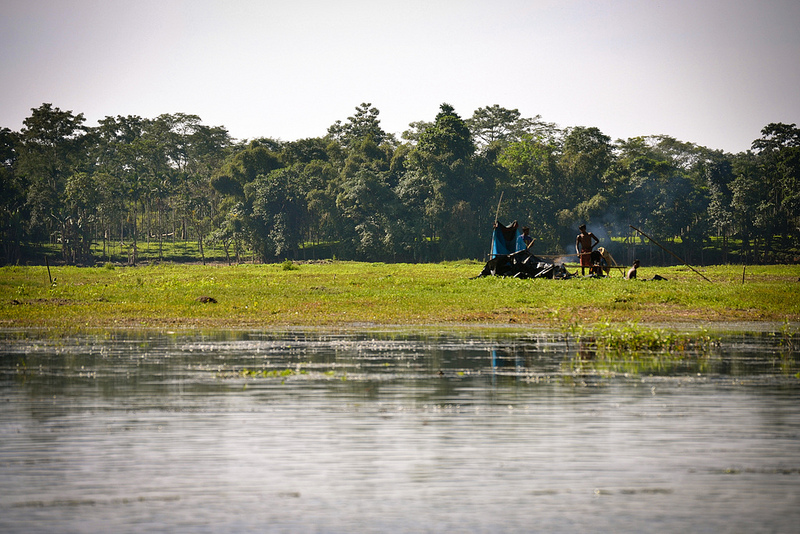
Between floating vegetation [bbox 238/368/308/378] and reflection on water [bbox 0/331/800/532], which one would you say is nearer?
reflection on water [bbox 0/331/800/532]

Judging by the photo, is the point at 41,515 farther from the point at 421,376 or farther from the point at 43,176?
the point at 43,176

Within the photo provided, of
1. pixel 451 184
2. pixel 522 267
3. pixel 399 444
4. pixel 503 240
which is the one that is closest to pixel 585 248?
pixel 522 267

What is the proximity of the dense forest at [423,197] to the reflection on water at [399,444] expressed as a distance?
63.1 metres

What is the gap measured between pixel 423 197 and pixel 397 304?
52.1 metres

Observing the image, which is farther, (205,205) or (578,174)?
(205,205)

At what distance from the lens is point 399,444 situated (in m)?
9.77

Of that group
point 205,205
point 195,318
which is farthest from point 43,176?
point 195,318

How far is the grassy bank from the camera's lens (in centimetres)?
2555

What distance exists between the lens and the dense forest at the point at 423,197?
78.4 meters

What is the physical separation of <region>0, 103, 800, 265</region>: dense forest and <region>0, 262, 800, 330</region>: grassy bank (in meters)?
43.3

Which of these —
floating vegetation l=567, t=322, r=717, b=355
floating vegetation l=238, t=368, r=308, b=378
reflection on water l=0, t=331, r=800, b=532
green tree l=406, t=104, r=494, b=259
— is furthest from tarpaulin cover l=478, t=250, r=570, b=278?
green tree l=406, t=104, r=494, b=259

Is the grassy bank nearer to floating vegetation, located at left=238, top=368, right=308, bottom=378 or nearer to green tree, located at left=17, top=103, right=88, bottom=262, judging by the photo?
floating vegetation, located at left=238, top=368, right=308, bottom=378

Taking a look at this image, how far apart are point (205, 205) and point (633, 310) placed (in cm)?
8507

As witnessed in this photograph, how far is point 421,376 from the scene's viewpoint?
1480 centimetres
